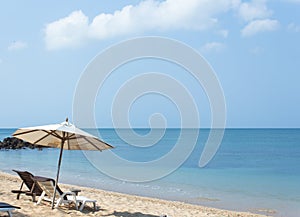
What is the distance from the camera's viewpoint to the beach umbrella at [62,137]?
782cm

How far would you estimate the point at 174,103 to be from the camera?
15.5 metres

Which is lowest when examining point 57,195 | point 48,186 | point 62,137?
point 57,195

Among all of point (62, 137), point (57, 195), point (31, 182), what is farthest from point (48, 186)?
point (62, 137)

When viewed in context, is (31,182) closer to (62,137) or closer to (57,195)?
(57,195)

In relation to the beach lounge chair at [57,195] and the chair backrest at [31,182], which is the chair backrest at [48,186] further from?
the chair backrest at [31,182]

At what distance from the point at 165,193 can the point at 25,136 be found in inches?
323

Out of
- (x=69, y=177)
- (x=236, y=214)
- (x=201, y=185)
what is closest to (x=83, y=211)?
(x=236, y=214)

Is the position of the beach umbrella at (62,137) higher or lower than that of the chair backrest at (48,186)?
higher

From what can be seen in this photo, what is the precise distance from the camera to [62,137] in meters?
8.23

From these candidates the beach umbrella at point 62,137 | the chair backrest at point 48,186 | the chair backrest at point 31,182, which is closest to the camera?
the beach umbrella at point 62,137

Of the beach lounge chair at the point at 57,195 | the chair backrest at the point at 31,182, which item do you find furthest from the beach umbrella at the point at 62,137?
the chair backrest at the point at 31,182

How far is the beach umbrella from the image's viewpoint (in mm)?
7816

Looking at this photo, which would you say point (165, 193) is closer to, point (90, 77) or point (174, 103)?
point (174, 103)

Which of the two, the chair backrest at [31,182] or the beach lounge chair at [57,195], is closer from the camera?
the beach lounge chair at [57,195]
